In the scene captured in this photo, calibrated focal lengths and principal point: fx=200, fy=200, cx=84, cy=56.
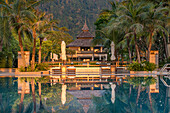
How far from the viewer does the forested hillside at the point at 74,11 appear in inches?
4630

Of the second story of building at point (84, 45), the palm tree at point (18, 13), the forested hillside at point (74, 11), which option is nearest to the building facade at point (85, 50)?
the second story of building at point (84, 45)

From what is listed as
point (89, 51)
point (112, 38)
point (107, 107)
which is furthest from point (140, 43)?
point (107, 107)

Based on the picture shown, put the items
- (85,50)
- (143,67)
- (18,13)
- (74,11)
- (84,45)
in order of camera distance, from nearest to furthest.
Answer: (18,13) < (143,67) < (84,45) < (85,50) < (74,11)

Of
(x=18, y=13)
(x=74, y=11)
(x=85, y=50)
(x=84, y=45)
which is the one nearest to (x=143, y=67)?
(x=18, y=13)

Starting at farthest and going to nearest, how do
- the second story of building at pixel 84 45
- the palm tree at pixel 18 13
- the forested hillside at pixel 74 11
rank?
the forested hillside at pixel 74 11 → the second story of building at pixel 84 45 → the palm tree at pixel 18 13

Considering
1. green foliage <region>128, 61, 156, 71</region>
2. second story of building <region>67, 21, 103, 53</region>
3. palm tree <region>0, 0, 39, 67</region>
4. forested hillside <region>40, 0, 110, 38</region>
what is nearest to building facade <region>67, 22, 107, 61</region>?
second story of building <region>67, 21, 103, 53</region>

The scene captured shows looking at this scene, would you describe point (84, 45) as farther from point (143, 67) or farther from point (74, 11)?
point (74, 11)

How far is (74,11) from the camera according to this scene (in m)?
132

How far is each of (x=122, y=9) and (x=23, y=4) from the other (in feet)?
32.1

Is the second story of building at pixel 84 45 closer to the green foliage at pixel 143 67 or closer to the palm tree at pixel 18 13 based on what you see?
the green foliage at pixel 143 67

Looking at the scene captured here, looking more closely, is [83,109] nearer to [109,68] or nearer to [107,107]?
[107,107]

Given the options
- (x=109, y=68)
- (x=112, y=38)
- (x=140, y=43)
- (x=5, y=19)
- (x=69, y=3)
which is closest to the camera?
(x=5, y=19)

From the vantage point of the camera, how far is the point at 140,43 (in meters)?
33.4

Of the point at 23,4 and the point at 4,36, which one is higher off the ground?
the point at 23,4
